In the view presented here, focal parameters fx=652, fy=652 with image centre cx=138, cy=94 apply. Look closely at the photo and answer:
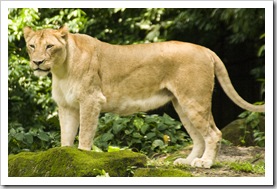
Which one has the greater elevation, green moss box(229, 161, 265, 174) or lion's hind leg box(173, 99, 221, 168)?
lion's hind leg box(173, 99, 221, 168)

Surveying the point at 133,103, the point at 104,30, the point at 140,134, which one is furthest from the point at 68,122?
the point at 104,30

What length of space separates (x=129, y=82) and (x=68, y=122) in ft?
2.90

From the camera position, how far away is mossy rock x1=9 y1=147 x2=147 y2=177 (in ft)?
22.2

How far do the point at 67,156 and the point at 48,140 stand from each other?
2582mm

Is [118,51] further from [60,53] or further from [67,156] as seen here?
[67,156]

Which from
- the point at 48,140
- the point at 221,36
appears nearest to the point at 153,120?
the point at 48,140

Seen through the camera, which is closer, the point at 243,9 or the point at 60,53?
the point at 60,53

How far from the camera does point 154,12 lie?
493 inches

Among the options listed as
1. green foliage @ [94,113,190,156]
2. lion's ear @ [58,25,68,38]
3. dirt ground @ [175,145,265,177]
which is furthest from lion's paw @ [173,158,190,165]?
lion's ear @ [58,25,68,38]

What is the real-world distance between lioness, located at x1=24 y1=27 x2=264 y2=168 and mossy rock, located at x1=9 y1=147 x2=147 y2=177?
61 centimetres

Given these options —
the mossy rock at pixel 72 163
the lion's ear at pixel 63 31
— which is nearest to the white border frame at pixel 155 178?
the mossy rock at pixel 72 163

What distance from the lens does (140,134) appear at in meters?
9.58

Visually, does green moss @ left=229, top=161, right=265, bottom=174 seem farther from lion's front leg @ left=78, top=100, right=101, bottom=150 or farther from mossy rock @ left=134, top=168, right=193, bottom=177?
lion's front leg @ left=78, top=100, right=101, bottom=150

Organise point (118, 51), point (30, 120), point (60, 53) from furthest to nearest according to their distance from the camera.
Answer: point (30, 120)
point (118, 51)
point (60, 53)
